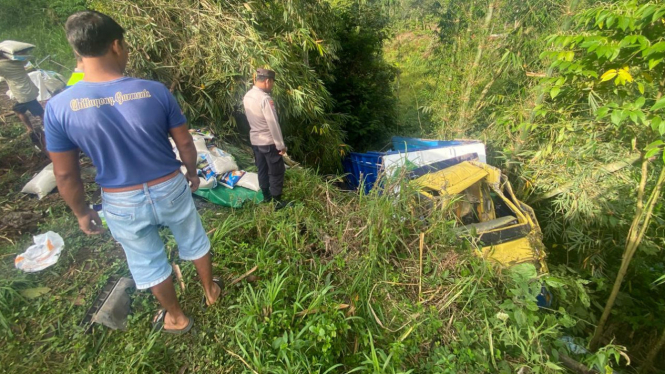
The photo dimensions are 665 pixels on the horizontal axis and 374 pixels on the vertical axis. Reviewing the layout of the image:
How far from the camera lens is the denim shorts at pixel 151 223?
5.40 ft

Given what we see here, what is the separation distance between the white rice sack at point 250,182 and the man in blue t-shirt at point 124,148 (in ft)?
5.22

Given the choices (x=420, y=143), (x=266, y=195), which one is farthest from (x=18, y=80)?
(x=420, y=143)

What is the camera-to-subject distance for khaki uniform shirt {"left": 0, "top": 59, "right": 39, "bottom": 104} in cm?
358

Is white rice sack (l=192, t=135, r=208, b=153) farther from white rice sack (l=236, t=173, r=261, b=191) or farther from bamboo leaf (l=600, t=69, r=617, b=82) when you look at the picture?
bamboo leaf (l=600, t=69, r=617, b=82)

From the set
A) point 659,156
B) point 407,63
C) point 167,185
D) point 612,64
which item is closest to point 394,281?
point 167,185

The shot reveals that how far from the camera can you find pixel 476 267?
94.3 inches

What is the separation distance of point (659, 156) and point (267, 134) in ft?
11.3

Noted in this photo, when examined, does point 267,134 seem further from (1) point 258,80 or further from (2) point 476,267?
(2) point 476,267

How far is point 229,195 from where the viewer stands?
11.3 ft

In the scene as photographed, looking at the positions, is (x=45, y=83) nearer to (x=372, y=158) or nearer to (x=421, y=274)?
(x=372, y=158)

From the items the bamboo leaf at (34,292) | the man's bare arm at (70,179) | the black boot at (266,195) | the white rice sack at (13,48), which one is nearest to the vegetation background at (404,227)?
the bamboo leaf at (34,292)

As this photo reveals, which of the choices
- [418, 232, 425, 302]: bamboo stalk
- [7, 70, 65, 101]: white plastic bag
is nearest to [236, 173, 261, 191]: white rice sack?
[418, 232, 425, 302]: bamboo stalk

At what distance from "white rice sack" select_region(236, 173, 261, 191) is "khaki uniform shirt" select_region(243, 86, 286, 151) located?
1.64 ft

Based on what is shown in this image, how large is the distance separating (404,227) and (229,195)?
196 cm
